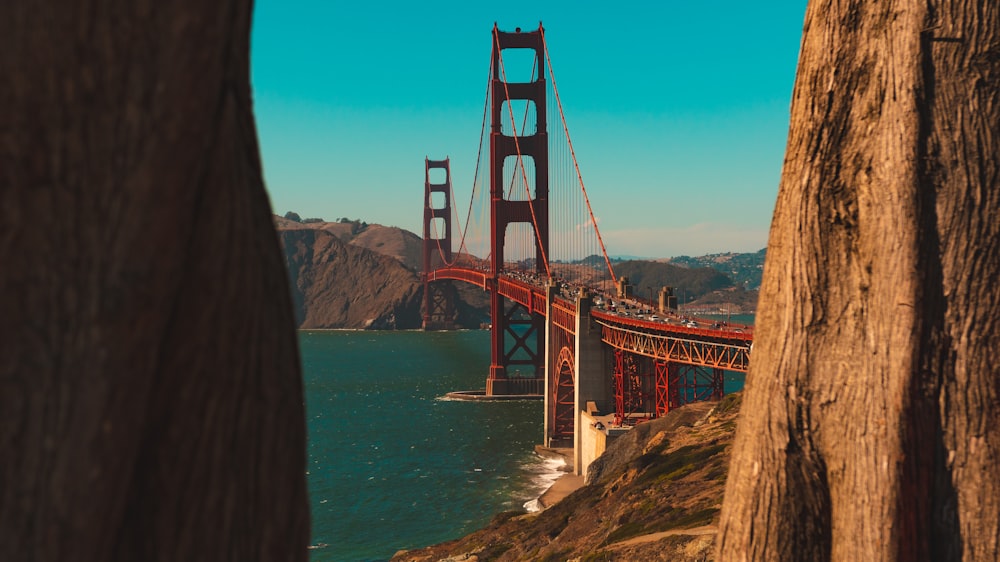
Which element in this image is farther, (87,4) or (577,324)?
(577,324)

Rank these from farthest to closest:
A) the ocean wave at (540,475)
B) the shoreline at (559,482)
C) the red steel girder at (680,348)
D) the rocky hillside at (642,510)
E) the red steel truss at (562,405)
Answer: the red steel truss at (562,405), the ocean wave at (540,475), the shoreline at (559,482), the red steel girder at (680,348), the rocky hillside at (642,510)

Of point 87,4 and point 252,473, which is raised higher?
point 87,4

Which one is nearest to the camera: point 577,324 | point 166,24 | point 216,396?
point 166,24

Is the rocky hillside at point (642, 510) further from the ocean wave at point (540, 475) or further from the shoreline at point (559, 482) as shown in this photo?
the ocean wave at point (540, 475)

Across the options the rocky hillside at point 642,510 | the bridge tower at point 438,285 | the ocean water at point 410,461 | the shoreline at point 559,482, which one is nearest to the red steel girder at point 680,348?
the rocky hillside at point 642,510

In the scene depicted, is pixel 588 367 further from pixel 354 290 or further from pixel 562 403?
pixel 354 290

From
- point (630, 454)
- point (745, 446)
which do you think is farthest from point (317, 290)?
point (745, 446)

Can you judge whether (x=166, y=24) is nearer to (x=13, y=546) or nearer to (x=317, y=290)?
(x=13, y=546)

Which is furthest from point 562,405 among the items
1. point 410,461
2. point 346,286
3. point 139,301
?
point 346,286

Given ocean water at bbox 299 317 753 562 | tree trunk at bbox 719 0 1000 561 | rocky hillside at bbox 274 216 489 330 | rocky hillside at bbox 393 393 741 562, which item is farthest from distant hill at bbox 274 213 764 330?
tree trunk at bbox 719 0 1000 561
